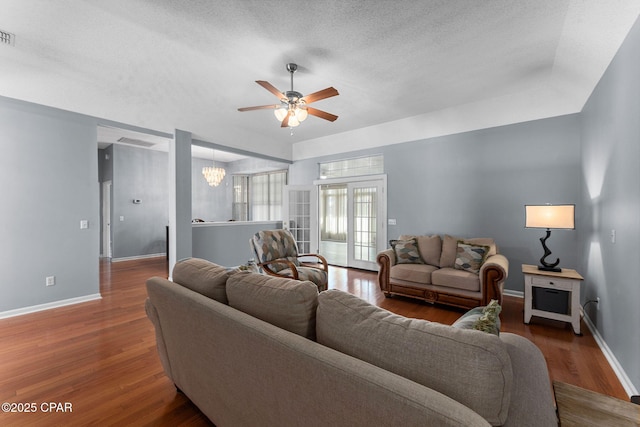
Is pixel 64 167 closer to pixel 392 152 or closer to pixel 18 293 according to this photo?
pixel 18 293

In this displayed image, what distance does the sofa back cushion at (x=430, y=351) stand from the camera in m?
0.71

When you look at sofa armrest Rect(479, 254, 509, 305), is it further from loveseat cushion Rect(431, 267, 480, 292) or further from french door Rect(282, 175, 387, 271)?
french door Rect(282, 175, 387, 271)

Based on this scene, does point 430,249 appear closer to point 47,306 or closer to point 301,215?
point 301,215

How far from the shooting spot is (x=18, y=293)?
3.24 metres

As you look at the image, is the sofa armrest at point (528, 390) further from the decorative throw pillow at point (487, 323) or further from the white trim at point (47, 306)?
the white trim at point (47, 306)

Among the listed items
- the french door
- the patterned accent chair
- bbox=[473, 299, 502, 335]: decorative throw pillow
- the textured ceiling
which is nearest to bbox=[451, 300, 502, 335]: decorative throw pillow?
bbox=[473, 299, 502, 335]: decorative throw pillow

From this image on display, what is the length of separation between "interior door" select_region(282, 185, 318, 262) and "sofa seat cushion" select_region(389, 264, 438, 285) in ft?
9.20

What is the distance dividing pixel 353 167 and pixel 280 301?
501 centimetres

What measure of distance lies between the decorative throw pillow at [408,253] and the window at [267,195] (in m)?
4.37

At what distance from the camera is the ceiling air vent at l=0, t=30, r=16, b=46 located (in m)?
2.49

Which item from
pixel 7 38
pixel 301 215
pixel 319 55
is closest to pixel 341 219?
pixel 301 215

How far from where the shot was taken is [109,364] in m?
2.20

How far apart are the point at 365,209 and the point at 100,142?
6469 mm

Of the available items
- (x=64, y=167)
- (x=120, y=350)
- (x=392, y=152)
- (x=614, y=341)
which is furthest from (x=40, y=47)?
(x=614, y=341)
